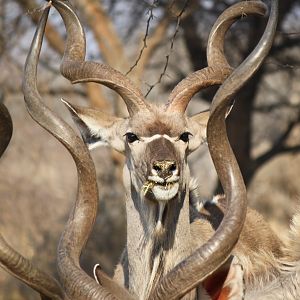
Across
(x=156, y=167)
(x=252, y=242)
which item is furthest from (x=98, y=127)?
(x=252, y=242)

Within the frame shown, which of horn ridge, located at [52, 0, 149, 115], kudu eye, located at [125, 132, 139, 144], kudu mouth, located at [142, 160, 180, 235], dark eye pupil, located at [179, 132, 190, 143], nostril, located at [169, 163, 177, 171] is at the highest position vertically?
horn ridge, located at [52, 0, 149, 115]

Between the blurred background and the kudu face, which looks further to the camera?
the blurred background

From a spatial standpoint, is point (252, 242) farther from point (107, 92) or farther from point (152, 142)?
point (107, 92)

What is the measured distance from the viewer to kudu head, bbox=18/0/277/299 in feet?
17.1

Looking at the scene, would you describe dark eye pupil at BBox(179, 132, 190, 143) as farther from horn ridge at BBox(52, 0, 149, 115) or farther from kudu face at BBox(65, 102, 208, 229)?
horn ridge at BBox(52, 0, 149, 115)

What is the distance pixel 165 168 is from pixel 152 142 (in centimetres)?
37

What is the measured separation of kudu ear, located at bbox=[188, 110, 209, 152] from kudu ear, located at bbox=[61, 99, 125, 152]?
47cm

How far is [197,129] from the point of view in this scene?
21.0 feet

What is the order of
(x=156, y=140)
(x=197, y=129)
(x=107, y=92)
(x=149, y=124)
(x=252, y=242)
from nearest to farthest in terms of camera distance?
(x=156, y=140) < (x=149, y=124) < (x=197, y=129) < (x=252, y=242) < (x=107, y=92)

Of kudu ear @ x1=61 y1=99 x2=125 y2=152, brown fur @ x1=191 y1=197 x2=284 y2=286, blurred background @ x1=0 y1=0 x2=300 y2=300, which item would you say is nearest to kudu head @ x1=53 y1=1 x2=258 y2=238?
kudu ear @ x1=61 y1=99 x2=125 y2=152

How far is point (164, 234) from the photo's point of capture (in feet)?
19.6

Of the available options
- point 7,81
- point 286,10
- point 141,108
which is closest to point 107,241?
point 7,81

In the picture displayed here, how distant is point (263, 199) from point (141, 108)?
11.3 meters

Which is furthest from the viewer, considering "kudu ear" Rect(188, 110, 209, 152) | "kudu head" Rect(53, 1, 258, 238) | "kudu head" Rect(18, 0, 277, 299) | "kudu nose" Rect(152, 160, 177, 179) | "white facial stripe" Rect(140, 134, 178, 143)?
"kudu ear" Rect(188, 110, 209, 152)
